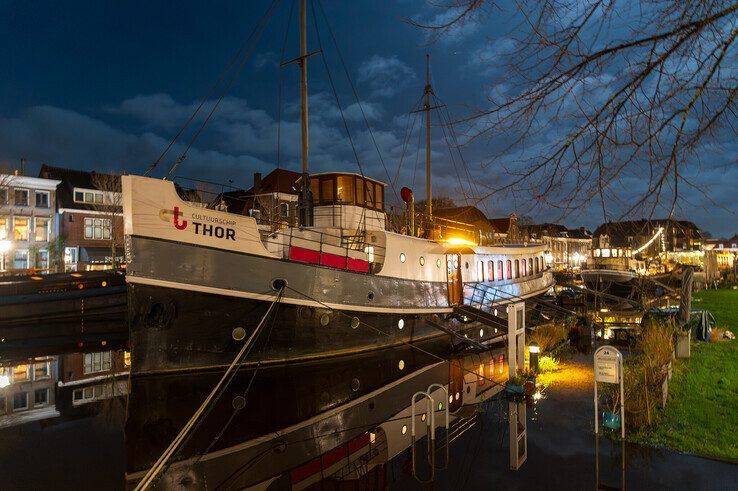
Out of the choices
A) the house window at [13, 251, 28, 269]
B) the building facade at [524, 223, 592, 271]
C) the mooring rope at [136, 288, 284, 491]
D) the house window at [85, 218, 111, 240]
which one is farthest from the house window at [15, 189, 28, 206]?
the building facade at [524, 223, 592, 271]

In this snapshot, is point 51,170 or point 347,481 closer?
point 347,481

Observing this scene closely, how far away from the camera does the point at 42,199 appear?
A: 37.2m

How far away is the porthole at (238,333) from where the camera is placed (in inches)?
449

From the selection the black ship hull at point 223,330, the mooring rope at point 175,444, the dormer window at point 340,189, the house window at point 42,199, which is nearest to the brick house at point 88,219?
the house window at point 42,199

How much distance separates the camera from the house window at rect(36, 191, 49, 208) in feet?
121

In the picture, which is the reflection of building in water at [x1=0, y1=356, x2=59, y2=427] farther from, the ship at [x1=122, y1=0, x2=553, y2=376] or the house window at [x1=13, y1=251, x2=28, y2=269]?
the house window at [x1=13, y1=251, x2=28, y2=269]

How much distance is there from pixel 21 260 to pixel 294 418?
3725 centimetres

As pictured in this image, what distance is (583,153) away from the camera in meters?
3.53

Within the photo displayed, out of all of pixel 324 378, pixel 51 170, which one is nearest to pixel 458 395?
pixel 324 378

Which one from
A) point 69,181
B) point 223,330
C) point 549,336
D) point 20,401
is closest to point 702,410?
point 549,336

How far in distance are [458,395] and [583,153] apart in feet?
25.4

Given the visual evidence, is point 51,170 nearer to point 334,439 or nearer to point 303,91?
point 303,91

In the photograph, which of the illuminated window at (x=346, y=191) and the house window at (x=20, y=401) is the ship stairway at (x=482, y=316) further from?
the house window at (x=20, y=401)

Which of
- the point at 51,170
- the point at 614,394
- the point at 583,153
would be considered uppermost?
the point at 51,170
